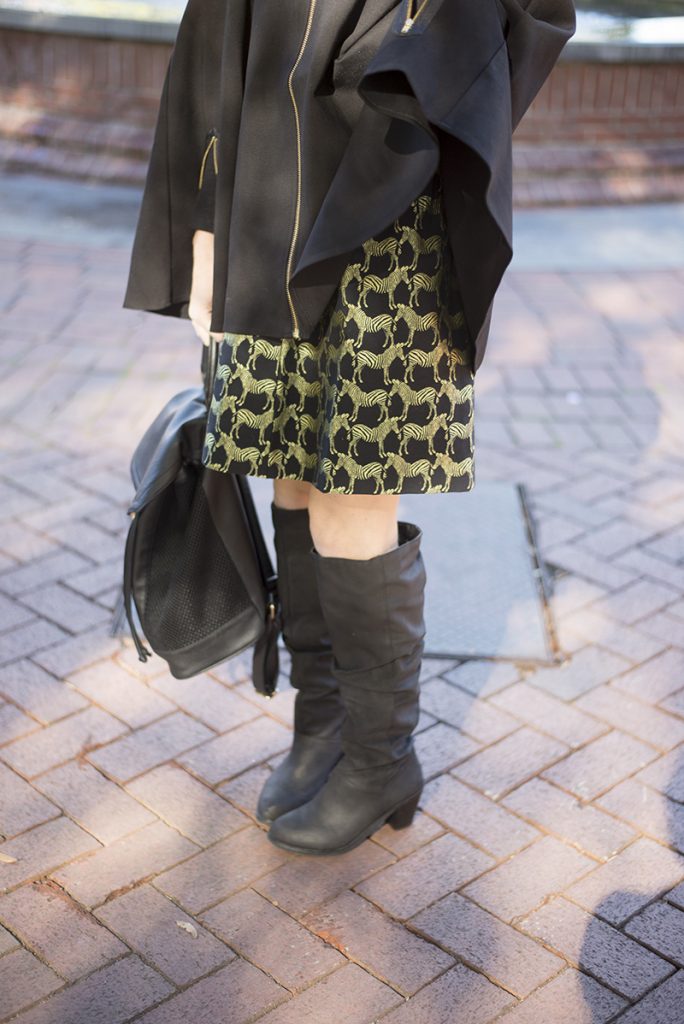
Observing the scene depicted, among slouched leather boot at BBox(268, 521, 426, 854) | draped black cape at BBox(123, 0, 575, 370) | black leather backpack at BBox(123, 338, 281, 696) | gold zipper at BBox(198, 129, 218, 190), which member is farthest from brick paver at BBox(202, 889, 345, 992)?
gold zipper at BBox(198, 129, 218, 190)

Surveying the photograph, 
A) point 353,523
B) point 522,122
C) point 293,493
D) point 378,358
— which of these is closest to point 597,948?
point 353,523

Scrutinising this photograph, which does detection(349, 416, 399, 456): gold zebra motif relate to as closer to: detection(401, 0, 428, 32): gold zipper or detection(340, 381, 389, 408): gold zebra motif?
detection(340, 381, 389, 408): gold zebra motif

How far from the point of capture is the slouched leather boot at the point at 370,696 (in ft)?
6.40

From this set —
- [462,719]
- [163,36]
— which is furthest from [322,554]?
[163,36]

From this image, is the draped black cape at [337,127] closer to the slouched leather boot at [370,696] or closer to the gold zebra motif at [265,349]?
the gold zebra motif at [265,349]

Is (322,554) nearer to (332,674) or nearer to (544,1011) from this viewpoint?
(332,674)

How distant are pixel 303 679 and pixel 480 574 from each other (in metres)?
1.04

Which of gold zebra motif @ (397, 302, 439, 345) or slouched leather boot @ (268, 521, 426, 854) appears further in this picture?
slouched leather boot @ (268, 521, 426, 854)

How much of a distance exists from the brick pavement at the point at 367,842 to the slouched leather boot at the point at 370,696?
0.23 ft

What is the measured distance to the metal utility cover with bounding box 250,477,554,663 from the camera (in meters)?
2.82

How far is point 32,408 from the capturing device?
4.06 m

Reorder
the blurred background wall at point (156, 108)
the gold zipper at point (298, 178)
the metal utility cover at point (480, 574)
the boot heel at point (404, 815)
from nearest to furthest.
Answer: the gold zipper at point (298, 178), the boot heel at point (404, 815), the metal utility cover at point (480, 574), the blurred background wall at point (156, 108)

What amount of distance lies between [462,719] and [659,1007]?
83cm

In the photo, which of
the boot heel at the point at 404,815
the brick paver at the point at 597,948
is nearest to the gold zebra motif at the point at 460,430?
the boot heel at the point at 404,815
